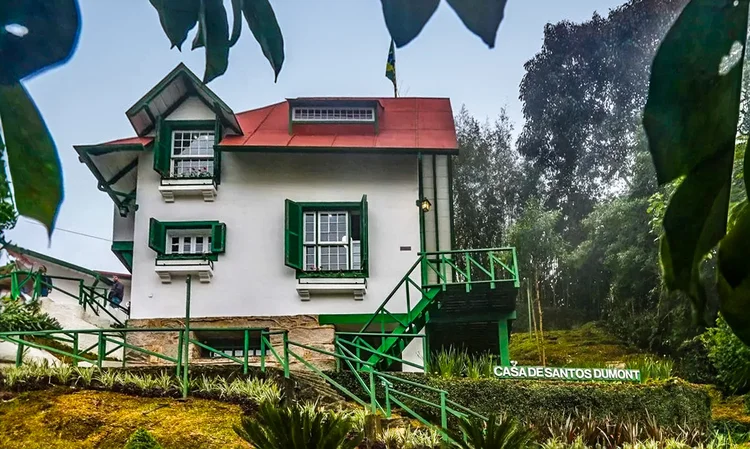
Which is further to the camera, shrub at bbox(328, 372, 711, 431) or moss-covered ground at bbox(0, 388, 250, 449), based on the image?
shrub at bbox(328, 372, 711, 431)

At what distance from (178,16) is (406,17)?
0.31m

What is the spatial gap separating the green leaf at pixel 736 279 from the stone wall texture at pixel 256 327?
13746mm

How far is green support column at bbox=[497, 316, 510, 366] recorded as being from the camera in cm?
1533

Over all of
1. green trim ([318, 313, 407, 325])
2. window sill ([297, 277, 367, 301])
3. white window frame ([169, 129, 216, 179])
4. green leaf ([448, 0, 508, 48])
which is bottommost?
green leaf ([448, 0, 508, 48])

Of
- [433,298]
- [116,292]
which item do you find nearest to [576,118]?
[433,298]

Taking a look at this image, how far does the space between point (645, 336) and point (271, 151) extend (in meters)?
12.6

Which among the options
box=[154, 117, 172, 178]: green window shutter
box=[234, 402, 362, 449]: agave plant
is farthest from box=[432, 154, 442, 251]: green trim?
box=[234, 402, 362, 449]: agave plant

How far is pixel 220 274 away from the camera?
16047 millimetres

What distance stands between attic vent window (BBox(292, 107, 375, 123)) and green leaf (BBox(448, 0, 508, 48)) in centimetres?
1648

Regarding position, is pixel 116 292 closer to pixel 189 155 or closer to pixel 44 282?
pixel 44 282

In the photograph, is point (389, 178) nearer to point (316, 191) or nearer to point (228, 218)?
point (316, 191)

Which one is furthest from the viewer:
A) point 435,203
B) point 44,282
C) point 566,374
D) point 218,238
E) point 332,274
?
point 44,282

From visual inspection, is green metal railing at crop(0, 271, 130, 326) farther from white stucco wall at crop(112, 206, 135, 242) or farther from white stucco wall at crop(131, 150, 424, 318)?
white stucco wall at crop(131, 150, 424, 318)

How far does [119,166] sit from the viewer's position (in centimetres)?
1719
